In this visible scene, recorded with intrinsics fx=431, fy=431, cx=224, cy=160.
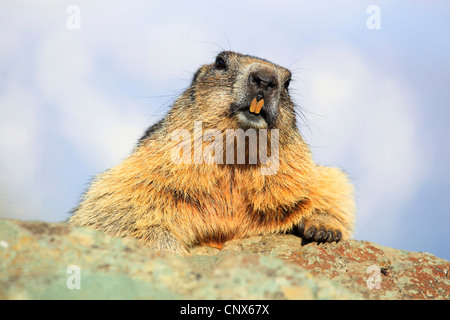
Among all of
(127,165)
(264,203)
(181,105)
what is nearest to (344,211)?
(264,203)

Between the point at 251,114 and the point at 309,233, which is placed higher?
the point at 251,114

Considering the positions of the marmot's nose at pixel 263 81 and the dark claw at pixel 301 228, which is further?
the dark claw at pixel 301 228

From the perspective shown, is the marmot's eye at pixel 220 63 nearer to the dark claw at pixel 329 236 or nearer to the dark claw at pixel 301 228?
the dark claw at pixel 301 228

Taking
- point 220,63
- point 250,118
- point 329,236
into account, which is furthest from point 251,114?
point 329,236

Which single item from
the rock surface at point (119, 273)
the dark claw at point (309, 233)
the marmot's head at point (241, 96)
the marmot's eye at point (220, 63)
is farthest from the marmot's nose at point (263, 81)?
the rock surface at point (119, 273)

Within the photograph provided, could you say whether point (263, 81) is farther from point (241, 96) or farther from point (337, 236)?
point (337, 236)

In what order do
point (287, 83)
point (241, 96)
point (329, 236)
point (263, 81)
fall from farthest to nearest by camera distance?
point (287, 83) < point (329, 236) < point (241, 96) < point (263, 81)
